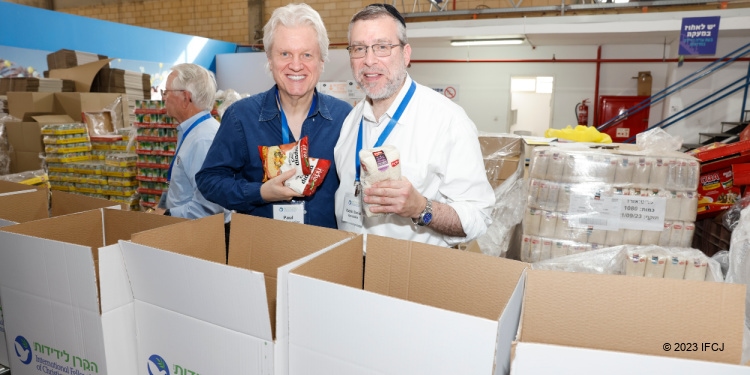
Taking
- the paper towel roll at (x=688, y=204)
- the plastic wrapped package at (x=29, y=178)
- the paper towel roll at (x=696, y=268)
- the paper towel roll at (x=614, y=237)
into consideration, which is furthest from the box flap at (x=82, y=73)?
the paper towel roll at (x=696, y=268)

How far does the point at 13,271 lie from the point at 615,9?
830cm

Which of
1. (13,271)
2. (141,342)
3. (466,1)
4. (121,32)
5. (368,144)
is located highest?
(466,1)

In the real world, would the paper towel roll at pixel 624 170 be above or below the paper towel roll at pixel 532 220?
above

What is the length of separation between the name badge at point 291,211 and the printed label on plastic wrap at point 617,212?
7.07 ft

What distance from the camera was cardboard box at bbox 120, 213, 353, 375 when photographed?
0.98 metres

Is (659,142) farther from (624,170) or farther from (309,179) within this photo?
(309,179)

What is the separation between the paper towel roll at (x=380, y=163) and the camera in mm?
1325

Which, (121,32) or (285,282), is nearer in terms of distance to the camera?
(285,282)

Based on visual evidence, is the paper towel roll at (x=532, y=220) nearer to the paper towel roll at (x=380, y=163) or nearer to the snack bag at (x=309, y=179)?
the snack bag at (x=309, y=179)

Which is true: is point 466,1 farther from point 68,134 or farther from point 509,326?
point 509,326

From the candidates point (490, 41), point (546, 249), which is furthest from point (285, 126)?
point (490, 41)

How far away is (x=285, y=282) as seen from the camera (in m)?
0.98

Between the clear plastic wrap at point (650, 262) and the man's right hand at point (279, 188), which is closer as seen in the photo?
the man's right hand at point (279, 188)

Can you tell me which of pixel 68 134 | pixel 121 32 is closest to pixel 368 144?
pixel 68 134
